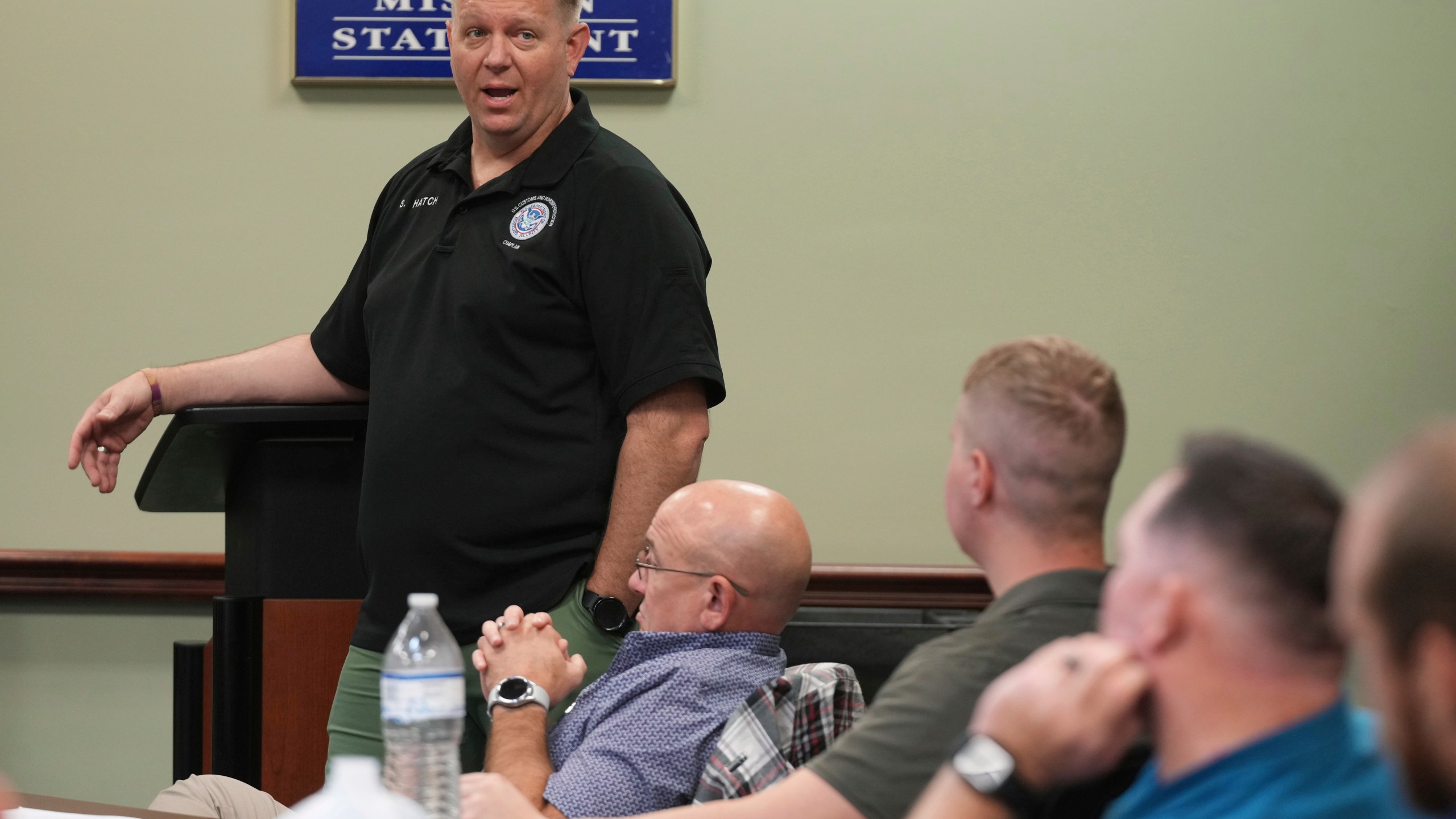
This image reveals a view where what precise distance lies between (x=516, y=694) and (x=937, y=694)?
661 mm

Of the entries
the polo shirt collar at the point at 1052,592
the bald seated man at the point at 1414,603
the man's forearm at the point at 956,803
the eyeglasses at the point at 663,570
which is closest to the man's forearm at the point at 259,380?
the eyeglasses at the point at 663,570

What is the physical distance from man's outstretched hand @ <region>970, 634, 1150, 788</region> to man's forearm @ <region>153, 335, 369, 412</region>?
5.04 feet

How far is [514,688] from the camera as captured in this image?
163cm

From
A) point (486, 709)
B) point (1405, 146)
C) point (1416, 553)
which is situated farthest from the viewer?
point (1405, 146)

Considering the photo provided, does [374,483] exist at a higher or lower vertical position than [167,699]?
higher

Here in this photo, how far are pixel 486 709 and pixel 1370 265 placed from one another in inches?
91.6

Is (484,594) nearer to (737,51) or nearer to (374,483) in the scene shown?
(374,483)

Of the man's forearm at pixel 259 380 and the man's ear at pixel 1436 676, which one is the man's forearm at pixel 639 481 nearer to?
the man's forearm at pixel 259 380

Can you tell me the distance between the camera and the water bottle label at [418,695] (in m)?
1.11

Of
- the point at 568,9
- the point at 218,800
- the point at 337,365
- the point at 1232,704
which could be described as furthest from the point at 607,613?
the point at 1232,704

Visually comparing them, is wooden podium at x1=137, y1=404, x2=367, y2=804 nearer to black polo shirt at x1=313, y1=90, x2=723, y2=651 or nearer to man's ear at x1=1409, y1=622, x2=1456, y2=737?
black polo shirt at x1=313, y1=90, x2=723, y2=651

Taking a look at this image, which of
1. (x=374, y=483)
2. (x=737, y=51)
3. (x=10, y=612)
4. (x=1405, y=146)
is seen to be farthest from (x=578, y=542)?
(x=1405, y=146)

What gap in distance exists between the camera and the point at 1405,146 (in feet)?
10.1

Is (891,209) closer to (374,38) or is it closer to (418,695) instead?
(374,38)
